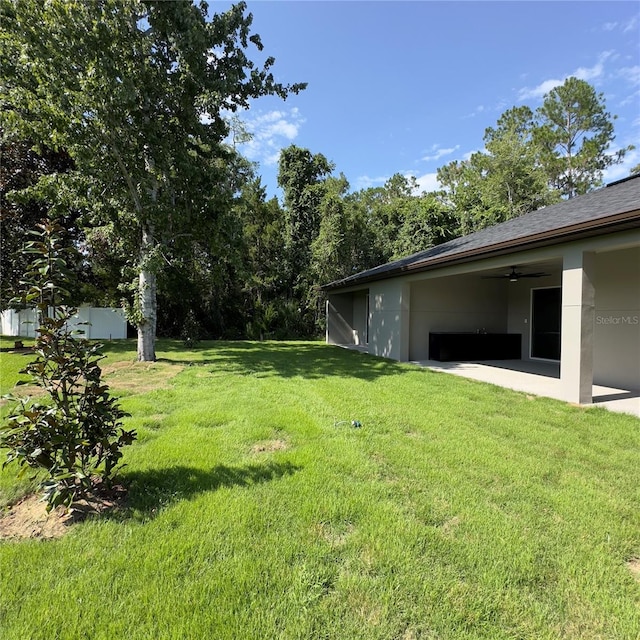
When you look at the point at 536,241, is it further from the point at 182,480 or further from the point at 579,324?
the point at 182,480

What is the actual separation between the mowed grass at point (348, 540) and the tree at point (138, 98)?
21.7ft

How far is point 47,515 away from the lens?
241 centimetres

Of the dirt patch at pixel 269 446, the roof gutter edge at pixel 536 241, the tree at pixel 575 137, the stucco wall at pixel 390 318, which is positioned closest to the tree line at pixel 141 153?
the dirt patch at pixel 269 446

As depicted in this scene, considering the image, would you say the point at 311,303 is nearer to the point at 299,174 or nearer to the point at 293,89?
the point at 299,174

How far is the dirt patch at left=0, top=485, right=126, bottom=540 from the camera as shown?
7.35 ft

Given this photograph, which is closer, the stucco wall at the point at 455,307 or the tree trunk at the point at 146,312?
the tree trunk at the point at 146,312

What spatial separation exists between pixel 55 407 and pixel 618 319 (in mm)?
8595

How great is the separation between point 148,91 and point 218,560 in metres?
9.72

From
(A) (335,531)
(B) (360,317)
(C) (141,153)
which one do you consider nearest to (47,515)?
(A) (335,531)

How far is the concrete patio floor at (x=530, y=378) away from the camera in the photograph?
5.74m

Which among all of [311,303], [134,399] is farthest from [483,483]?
[311,303]

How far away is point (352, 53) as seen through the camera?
1018 cm

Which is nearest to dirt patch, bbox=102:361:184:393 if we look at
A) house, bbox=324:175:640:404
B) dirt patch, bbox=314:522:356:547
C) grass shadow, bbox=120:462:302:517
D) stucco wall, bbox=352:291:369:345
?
grass shadow, bbox=120:462:302:517

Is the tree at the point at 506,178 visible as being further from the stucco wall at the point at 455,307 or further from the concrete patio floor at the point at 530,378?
the concrete patio floor at the point at 530,378
